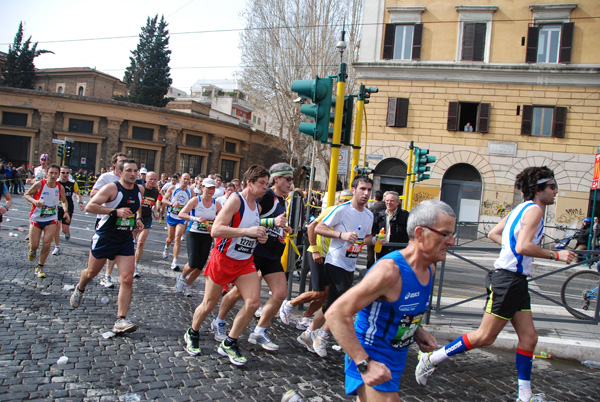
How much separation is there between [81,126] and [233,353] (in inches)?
1410

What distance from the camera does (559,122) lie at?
20281 mm

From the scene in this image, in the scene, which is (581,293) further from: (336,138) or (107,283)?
(107,283)

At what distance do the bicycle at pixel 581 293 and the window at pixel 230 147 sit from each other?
119 feet

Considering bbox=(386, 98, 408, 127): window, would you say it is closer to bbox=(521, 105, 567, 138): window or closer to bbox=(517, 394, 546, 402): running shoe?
bbox=(521, 105, 567, 138): window

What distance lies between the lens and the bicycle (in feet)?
20.2

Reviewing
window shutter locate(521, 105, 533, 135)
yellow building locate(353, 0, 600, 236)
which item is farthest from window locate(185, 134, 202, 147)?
window shutter locate(521, 105, 533, 135)

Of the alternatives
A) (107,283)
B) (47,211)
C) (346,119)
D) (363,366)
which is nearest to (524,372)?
(363,366)

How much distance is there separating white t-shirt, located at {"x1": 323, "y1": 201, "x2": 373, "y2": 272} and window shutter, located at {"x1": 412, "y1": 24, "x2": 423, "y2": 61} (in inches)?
741

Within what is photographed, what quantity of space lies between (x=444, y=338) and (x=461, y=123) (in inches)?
721

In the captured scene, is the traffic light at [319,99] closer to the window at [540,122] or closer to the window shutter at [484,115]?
the window shutter at [484,115]

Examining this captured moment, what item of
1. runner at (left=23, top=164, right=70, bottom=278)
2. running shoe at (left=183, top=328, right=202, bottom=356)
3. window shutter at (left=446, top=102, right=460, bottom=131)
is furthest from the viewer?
window shutter at (left=446, top=102, right=460, bottom=131)

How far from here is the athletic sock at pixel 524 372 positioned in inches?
150

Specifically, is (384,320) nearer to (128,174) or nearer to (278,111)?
(128,174)

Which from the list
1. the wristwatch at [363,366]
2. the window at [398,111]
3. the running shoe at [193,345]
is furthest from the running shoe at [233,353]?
the window at [398,111]
